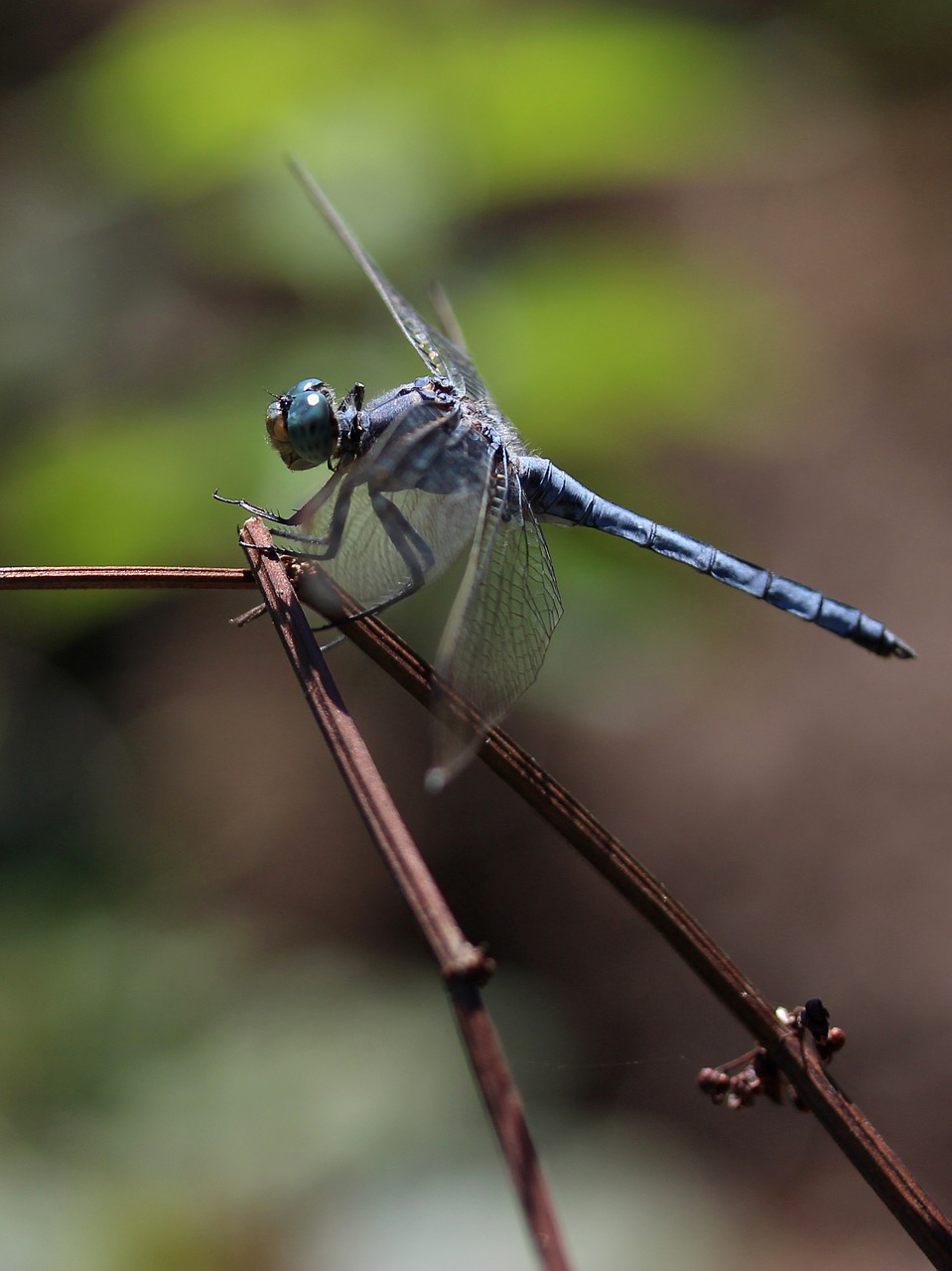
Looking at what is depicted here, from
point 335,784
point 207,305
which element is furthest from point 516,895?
point 207,305

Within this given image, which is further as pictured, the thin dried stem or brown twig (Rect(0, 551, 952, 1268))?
the thin dried stem

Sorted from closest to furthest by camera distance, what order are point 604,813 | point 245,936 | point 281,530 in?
point 281,530 → point 245,936 → point 604,813

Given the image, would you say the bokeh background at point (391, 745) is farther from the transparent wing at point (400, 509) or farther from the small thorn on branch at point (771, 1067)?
the small thorn on branch at point (771, 1067)

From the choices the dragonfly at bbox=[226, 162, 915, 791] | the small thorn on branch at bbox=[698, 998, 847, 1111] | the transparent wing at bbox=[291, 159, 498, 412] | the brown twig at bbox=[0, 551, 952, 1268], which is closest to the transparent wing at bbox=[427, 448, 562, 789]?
the dragonfly at bbox=[226, 162, 915, 791]

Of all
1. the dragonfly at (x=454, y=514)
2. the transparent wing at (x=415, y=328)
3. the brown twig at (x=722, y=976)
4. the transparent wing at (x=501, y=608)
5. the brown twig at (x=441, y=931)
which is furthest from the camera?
the transparent wing at (x=415, y=328)

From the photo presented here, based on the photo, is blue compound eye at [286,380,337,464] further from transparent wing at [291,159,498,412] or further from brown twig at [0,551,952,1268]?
brown twig at [0,551,952,1268]

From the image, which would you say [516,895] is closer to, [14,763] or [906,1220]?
[14,763]

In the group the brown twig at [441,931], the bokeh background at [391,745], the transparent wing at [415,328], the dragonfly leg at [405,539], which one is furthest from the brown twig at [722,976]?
the transparent wing at [415,328]
